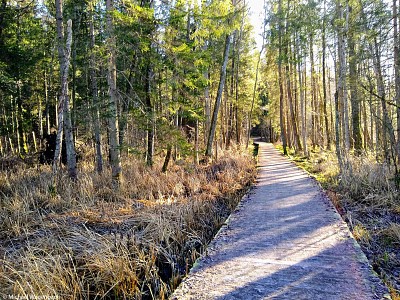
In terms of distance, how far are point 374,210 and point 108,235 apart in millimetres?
5183

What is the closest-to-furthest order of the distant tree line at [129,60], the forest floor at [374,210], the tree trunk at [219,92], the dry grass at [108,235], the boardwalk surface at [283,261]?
1. the boardwalk surface at [283,261]
2. the dry grass at [108,235]
3. the forest floor at [374,210]
4. the distant tree line at [129,60]
5. the tree trunk at [219,92]

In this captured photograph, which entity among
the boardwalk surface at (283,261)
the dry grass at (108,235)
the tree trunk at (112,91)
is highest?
the tree trunk at (112,91)

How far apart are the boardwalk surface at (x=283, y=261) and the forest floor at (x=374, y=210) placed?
0.21 m

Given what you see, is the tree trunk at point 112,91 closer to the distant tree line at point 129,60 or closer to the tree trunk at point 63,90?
the distant tree line at point 129,60

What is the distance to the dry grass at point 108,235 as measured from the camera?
299cm

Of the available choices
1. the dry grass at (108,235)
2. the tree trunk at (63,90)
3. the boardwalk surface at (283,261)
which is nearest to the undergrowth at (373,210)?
the boardwalk surface at (283,261)

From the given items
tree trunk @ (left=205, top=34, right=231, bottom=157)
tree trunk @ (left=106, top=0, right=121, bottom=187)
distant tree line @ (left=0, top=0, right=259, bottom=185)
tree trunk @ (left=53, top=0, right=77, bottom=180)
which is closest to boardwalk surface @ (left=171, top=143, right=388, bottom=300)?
distant tree line @ (left=0, top=0, right=259, bottom=185)

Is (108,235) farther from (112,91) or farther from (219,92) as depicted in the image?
(219,92)

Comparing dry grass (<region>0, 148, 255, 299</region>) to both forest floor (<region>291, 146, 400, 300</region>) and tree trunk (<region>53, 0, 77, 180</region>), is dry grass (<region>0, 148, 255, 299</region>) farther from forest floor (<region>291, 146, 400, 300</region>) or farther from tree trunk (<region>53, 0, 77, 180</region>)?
forest floor (<region>291, 146, 400, 300</region>)

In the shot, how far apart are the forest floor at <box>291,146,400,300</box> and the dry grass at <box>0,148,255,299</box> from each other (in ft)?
7.63

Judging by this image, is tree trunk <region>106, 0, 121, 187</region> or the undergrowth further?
tree trunk <region>106, 0, 121, 187</region>

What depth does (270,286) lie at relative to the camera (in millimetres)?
2803

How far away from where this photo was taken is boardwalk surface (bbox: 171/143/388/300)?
8.93 ft

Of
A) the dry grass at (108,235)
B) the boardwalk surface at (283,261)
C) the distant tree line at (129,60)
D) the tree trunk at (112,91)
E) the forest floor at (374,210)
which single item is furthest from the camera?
the distant tree line at (129,60)
